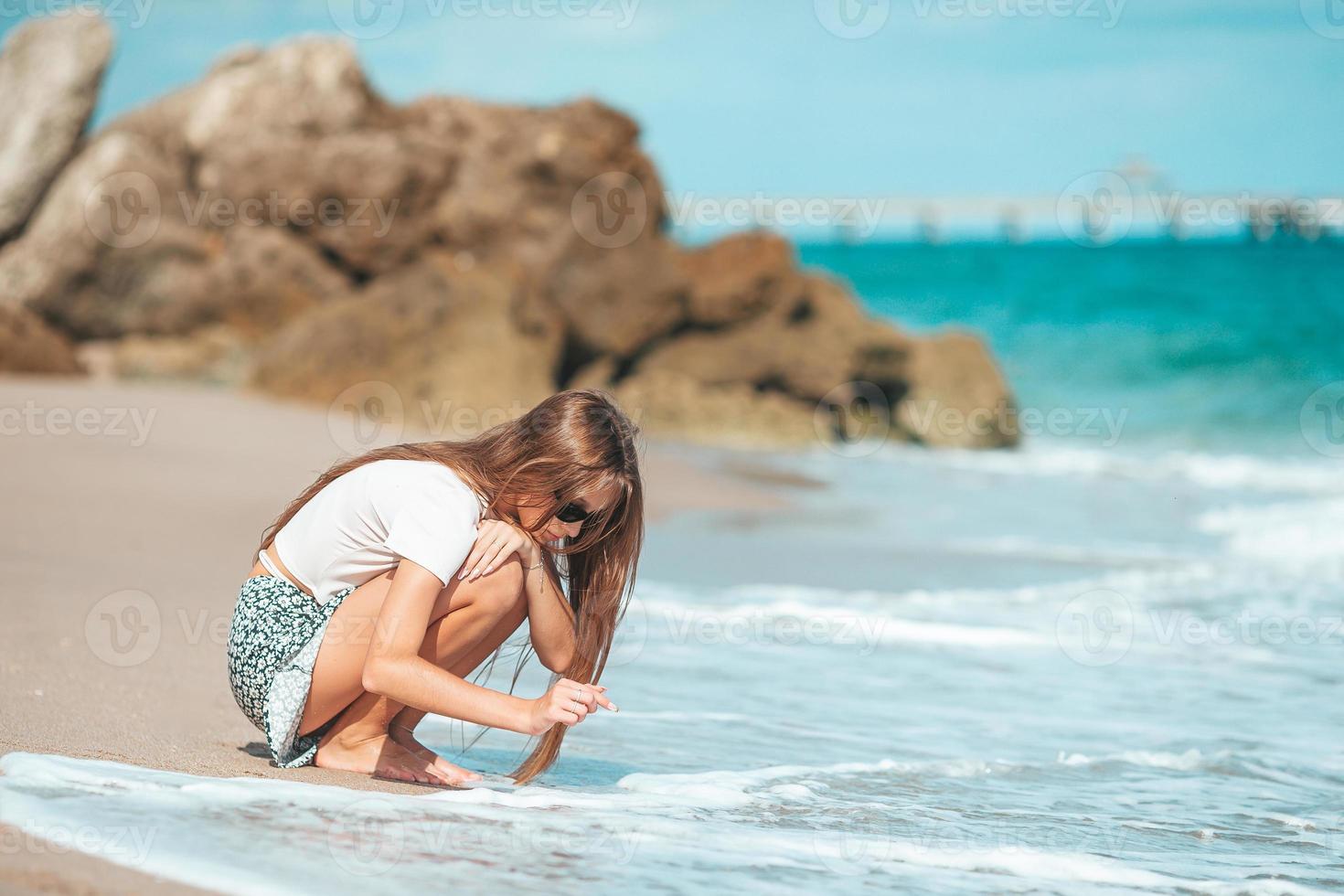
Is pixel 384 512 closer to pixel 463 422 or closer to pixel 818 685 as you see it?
pixel 818 685

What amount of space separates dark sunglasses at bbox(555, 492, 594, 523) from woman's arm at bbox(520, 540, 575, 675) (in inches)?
3.6

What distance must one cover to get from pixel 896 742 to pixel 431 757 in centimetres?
154

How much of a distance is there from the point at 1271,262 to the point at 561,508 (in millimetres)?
49228

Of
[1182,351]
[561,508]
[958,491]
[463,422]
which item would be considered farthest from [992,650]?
[1182,351]

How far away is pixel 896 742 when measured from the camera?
13.5 ft

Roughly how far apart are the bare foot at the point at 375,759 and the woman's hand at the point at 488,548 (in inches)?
19.0

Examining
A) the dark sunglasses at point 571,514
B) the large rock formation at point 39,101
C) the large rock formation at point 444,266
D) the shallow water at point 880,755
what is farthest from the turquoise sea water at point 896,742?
the large rock formation at point 39,101

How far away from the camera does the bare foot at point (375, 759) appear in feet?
10.3

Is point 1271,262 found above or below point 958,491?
above

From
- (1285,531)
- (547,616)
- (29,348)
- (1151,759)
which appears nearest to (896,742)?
(1151,759)

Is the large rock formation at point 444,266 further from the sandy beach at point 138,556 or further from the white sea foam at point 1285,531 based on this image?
the white sea foam at point 1285,531

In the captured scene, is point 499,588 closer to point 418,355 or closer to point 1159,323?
point 418,355

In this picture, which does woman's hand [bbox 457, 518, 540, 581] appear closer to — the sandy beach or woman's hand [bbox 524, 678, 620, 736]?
woman's hand [bbox 524, 678, 620, 736]

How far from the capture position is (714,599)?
245 inches
